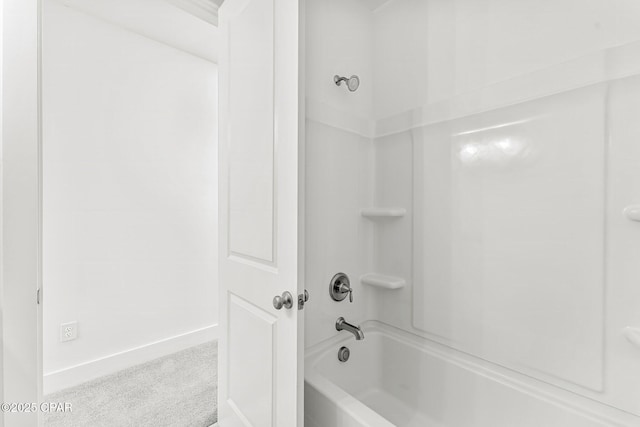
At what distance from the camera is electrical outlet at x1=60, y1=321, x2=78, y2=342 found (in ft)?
6.44

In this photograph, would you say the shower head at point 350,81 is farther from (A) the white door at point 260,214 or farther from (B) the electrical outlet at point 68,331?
(B) the electrical outlet at point 68,331

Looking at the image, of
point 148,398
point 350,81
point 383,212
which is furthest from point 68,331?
point 350,81

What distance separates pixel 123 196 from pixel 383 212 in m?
1.99

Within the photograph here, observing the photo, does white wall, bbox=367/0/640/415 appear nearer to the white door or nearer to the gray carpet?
the white door

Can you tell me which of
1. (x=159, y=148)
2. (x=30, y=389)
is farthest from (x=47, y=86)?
(x=30, y=389)

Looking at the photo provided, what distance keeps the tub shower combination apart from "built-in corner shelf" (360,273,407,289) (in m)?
0.01

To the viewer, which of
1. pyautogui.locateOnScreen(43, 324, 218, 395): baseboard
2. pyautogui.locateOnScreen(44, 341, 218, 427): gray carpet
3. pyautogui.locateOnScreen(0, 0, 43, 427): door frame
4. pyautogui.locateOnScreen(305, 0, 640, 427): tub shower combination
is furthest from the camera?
pyautogui.locateOnScreen(43, 324, 218, 395): baseboard

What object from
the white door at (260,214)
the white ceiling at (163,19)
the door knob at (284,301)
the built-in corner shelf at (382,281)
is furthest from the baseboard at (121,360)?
the white ceiling at (163,19)

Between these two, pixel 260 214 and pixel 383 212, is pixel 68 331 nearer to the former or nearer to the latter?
pixel 260 214

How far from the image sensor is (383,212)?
5.59ft

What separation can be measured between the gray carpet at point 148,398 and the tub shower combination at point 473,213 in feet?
3.02

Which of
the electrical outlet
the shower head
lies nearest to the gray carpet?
the electrical outlet

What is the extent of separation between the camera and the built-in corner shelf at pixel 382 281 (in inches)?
66.1

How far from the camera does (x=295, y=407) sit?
1.03 meters
